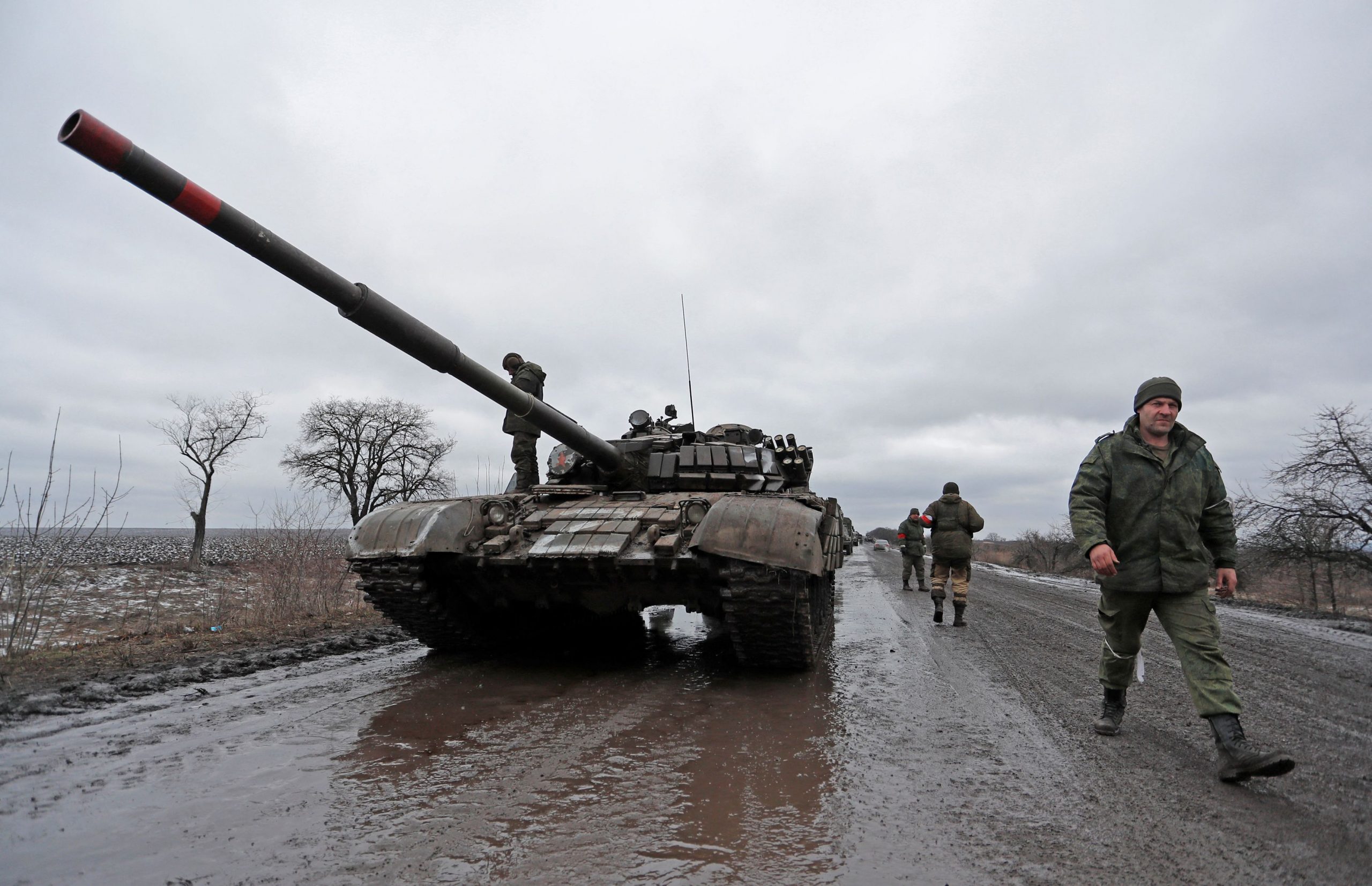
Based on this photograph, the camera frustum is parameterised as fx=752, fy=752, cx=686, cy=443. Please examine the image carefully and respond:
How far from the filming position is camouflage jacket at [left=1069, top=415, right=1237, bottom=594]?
3.78 metres

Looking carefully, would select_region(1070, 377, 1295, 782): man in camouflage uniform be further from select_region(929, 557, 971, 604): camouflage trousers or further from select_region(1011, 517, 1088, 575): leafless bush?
select_region(1011, 517, 1088, 575): leafless bush

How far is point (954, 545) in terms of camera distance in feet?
29.5

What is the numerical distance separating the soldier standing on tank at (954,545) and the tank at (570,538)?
2.04 metres

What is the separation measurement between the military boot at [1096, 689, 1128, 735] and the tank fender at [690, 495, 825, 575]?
181cm

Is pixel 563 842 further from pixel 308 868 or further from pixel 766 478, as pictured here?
pixel 766 478

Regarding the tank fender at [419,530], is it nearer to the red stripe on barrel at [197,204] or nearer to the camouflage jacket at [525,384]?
the camouflage jacket at [525,384]

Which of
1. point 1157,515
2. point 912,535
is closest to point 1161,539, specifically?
point 1157,515

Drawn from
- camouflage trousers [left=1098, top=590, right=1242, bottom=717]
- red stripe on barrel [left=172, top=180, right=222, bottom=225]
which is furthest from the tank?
camouflage trousers [left=1098, top=590, right=1242, bottom=717]

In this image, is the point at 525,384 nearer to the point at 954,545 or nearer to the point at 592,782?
the point at 592,782

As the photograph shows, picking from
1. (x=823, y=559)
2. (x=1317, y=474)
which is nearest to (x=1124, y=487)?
(x=823, y=559)

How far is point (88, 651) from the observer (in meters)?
6.72

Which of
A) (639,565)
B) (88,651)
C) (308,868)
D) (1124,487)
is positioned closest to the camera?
(308,868)

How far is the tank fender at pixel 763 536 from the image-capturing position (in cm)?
516

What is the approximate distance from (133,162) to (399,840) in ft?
11.1
